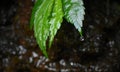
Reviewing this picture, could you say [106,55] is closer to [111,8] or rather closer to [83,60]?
[83,60]

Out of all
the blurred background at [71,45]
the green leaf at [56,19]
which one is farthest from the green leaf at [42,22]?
the blurred background at [71,45]

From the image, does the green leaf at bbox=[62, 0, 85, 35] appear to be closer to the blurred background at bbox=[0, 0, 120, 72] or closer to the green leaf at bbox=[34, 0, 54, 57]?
the green leaf at bbox=[34, 0, 54, 57]

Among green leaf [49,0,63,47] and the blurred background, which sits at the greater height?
green leaf [49,0,63,47]

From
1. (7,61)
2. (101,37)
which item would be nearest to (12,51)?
(7,61)

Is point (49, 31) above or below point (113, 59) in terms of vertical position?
above

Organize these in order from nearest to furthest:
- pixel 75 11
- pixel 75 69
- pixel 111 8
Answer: pixel 75 11 < pixel 75 69 < pixel 111 8

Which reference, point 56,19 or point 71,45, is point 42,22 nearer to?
point 56,19

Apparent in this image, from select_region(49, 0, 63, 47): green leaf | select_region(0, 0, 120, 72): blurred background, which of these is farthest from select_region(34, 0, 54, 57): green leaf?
select_region(0, 0, 120, 72): blurred background
